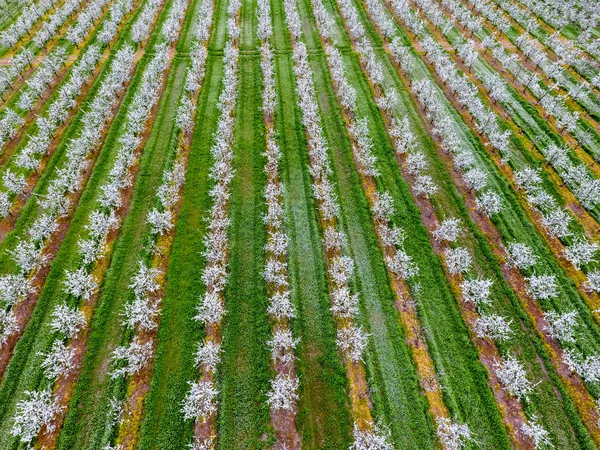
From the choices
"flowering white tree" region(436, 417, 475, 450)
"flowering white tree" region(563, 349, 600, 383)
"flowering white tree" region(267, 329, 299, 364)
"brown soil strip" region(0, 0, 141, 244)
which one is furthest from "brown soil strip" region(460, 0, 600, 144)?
"brown soil strip" region(0, 0, 141, 244)

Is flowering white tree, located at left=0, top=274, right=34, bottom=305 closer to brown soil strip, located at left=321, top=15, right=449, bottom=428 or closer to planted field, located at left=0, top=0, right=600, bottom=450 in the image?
planted field, located at left=0, top=0, right=600, bottom=450

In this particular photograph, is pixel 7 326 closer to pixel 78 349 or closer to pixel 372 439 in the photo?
pixel 78 349

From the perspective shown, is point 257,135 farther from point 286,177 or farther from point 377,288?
point 377,288

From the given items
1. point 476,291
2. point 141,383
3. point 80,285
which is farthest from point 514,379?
point 80,285

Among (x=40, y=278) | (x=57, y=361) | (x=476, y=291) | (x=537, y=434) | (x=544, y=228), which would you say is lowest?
(x=537, y=434)

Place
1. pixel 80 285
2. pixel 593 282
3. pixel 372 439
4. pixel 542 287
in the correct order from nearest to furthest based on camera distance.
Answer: pixel 372 439, pixel 80 285, pixel 542 287, pixel 593 282

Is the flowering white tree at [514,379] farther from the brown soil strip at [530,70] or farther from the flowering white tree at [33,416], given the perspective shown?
the brown soil strip at [530,70]

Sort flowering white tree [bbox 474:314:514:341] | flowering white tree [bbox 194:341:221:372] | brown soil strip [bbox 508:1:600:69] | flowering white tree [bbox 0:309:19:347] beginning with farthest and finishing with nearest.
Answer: brown soil strip [bbox 508:1:600:69]
flowering white tree [bbox 474:314:514:341]
flowering white tree [bbox 0:309:19:347]
flowering white tree [bbox 194:341:221:372]
